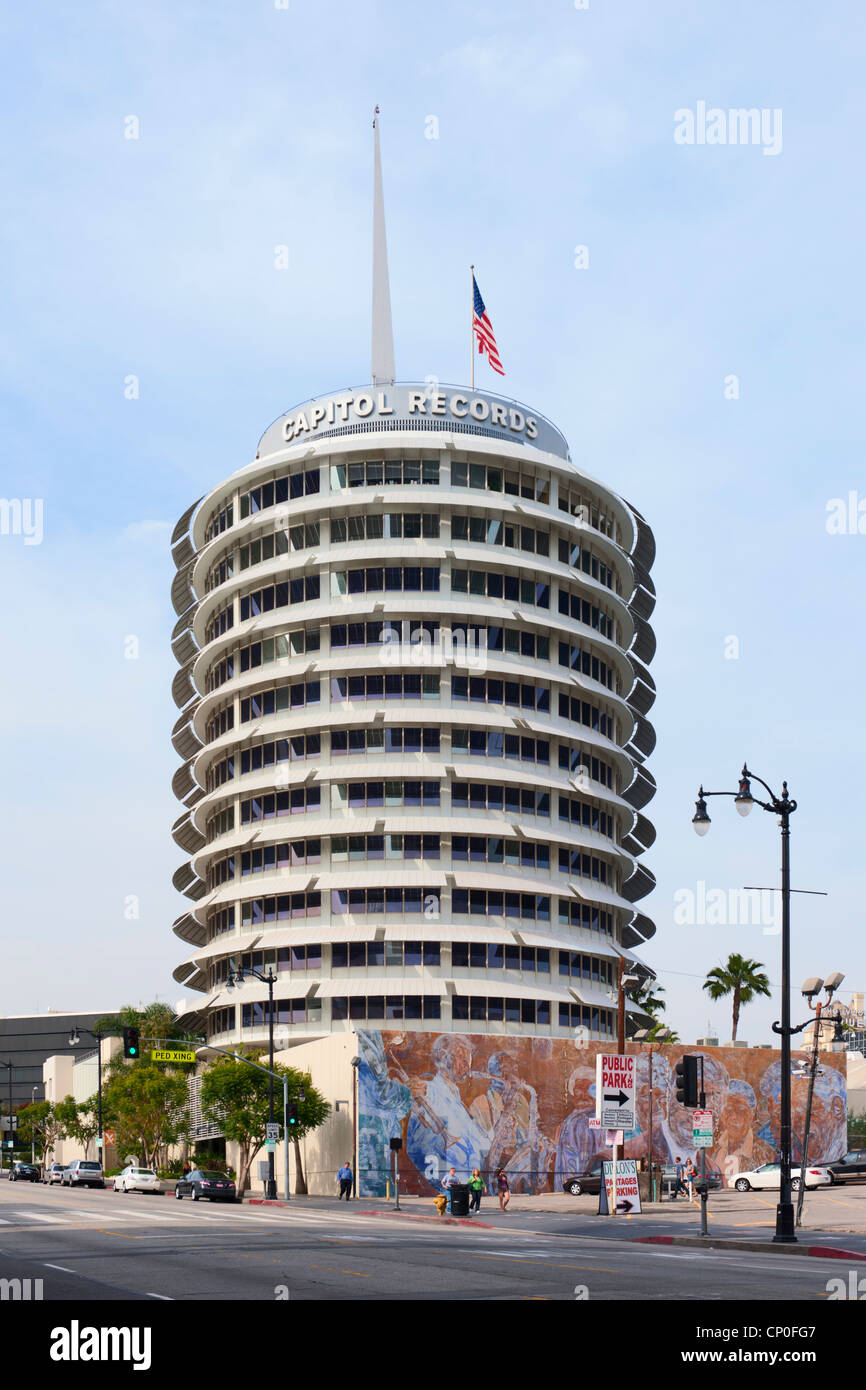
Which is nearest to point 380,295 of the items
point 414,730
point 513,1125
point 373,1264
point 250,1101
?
point 414,730

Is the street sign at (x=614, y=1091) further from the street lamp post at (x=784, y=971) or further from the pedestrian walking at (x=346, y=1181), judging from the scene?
the pedestrian walking at (x=346, y=1181)

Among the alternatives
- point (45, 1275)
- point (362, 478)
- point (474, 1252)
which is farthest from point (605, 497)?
point (45, 1275)

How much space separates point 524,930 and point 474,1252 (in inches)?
2053

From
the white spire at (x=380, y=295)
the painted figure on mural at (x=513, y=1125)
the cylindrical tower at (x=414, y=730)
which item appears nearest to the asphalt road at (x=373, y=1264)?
the painted figure on mural at (x=513, y=1125)

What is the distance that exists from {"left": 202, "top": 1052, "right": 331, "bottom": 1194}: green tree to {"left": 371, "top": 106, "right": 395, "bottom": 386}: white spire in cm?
4126

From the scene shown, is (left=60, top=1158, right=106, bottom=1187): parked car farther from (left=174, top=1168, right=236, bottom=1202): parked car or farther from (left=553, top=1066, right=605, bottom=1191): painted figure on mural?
(left=553, top=1066, right=605, bottom=1191): painted figure on mural

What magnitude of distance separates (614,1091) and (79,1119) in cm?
9695

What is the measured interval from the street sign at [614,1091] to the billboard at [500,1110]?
19.7m

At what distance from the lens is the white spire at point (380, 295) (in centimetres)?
9250

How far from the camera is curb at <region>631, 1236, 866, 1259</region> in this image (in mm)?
30322

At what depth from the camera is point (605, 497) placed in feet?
298

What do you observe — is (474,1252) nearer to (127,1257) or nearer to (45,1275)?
(127,1257)

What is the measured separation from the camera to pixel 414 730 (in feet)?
265

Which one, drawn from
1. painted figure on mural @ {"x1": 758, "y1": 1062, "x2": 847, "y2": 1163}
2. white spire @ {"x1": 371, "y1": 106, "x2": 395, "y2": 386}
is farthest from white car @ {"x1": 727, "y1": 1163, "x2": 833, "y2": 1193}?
white spire @ {"x1": 371, "y1": 106, "x2": 395, "y2": 386}
